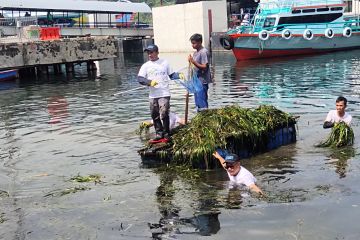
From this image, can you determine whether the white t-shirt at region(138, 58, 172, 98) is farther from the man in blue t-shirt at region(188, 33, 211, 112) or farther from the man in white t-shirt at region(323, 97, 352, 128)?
the man in white t-shirt at region(323, 97, 352, 128)

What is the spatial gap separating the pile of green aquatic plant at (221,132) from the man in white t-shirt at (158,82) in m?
0.39

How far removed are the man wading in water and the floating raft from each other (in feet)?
1.16

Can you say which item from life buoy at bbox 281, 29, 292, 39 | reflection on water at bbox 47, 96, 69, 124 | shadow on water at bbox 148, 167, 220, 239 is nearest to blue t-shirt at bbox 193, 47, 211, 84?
shadow on water at bbox 148, 167, 220, 239

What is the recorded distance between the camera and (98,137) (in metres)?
12.5

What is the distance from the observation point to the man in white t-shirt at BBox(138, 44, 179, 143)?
9.24 m

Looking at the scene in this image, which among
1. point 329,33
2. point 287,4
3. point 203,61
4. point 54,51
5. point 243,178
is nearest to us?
point 243,178

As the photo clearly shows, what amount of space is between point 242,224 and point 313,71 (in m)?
24.2

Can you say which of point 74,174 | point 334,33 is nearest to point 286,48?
point 334,33

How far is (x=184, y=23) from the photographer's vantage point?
61.2 metres

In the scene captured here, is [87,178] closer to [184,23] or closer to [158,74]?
[158,74]

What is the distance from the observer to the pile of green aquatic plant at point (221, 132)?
8.66m

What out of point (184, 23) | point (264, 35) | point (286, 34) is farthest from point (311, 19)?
point (184, 23)

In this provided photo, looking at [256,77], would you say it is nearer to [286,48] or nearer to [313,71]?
[313,71]

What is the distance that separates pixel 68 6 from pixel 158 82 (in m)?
53.9
